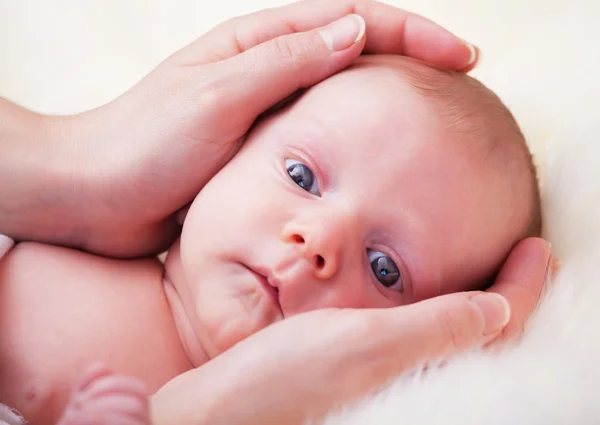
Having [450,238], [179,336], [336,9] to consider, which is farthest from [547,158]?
[179,336]

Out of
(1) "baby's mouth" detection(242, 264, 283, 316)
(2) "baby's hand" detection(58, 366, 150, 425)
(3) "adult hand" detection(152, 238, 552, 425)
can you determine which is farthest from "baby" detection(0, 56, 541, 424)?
(2) "baby's hand" detection(58, 366, 150, 425)

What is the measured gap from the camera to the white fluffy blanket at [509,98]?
2.33 feet

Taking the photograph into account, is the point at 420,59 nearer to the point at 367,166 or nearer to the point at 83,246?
the point at 367,166

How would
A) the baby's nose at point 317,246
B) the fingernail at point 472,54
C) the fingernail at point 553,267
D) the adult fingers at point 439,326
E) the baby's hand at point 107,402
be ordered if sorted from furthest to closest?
the fingernail at point 472,54
the fingernail at point 553,267
the baby's nose at point 317,246
the adult fingers at point 439,326
the baby's hand at point 107,402

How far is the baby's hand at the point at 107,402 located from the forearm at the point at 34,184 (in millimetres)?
492

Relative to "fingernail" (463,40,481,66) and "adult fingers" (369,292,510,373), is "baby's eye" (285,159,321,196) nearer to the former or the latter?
"adult fingers" (369,292,510,373)

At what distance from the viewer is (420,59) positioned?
1.15 meters

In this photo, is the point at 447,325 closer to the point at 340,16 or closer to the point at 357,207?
the point at 357,207

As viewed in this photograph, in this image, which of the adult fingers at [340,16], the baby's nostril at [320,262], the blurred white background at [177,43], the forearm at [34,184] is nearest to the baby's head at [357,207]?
the baby's nostril at [320,262]

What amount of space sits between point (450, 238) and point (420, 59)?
1.18 ft

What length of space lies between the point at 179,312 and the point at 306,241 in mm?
306

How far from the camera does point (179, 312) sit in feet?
3.49

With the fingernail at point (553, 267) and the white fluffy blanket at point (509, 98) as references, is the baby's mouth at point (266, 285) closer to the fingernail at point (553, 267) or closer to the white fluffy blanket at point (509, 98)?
the white fluffy blanket at point (509, 98)

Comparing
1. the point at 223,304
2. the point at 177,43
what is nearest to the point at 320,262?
the point at 223,304
